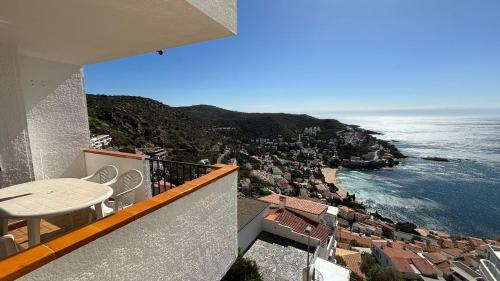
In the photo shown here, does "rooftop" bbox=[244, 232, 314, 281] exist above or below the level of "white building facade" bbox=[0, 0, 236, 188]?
below

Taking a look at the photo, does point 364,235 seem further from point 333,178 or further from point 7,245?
point 7,245

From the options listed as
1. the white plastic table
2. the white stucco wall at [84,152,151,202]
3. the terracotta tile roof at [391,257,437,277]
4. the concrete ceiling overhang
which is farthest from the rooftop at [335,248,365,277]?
the concrete ceiling overhang

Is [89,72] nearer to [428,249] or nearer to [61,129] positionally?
[61,129]

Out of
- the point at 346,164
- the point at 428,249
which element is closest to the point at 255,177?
the point at 428,249

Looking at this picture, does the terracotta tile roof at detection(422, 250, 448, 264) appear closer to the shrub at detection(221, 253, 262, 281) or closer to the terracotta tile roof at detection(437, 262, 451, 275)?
the terracotta tile roof at detection(437, 262, 451, 275)

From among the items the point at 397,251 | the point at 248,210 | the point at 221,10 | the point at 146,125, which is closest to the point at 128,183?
the point at 221,10
